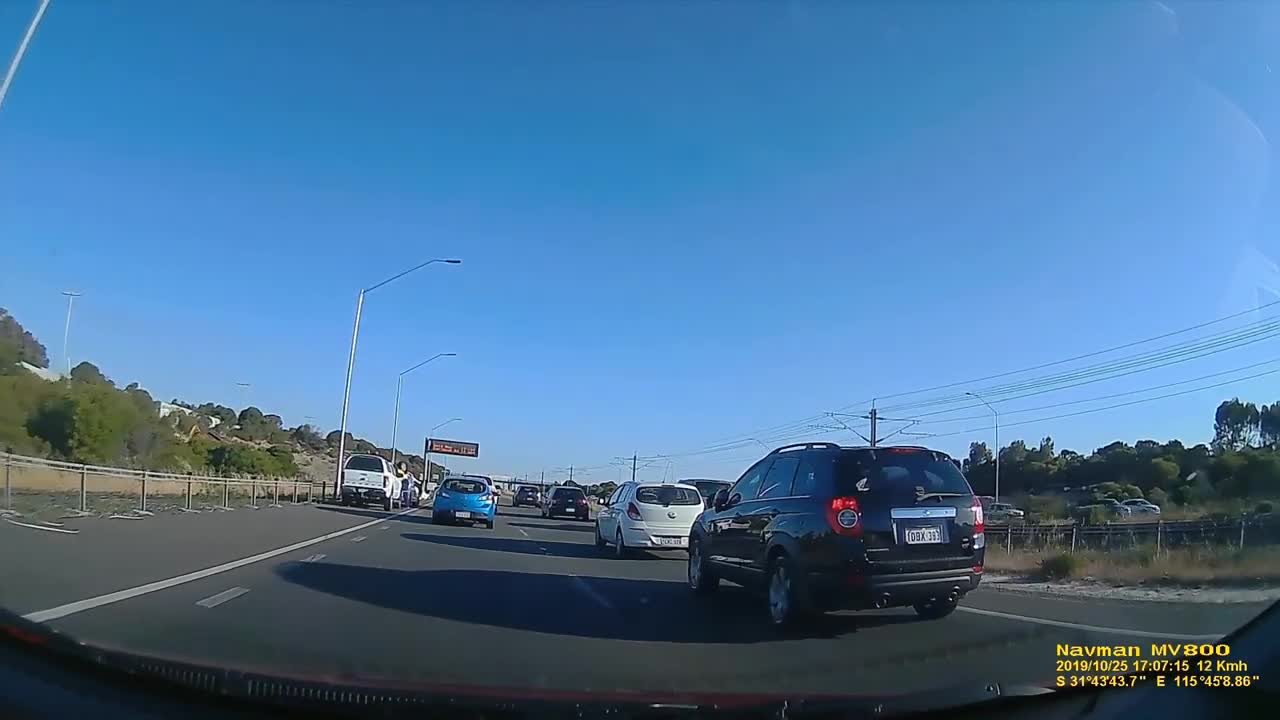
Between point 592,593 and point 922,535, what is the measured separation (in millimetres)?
4729

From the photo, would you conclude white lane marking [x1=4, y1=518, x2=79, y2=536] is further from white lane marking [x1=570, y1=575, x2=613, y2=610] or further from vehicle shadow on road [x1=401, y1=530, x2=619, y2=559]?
white lane marking [x1=570, y1=575, x2=613, y2=610]

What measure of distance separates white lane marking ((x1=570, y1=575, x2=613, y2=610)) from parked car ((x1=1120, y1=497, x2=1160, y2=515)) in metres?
28.7

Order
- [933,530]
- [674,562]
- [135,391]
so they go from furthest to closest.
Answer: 1. [135,391]
2. [674,562]
3. [933,530]

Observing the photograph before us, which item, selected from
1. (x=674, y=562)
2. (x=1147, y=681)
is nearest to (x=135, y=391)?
(x=674, y=562)

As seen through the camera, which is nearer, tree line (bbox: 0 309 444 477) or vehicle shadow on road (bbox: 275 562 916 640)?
vehicle shadow on road (bbox: 275 562 916 640)

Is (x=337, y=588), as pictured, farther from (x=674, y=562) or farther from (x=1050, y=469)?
(x=1050, y=469)

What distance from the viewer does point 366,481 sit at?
39.0 meters

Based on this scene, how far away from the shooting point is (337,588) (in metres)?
10.5

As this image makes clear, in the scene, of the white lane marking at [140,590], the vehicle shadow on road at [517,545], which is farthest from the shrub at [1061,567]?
the white lane marking at [140,590]

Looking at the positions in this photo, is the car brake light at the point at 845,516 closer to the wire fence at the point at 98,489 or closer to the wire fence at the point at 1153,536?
the wire fence at the point at 1153,536

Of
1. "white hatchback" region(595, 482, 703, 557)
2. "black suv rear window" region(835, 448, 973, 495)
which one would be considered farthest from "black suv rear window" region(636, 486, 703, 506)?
"black suv rear window" region(835, 448, 973, 495)

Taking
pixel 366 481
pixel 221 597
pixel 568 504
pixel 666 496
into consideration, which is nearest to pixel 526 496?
pixel 568 504

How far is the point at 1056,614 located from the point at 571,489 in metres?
33.7

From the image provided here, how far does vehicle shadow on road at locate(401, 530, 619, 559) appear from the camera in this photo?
18.4 metres
